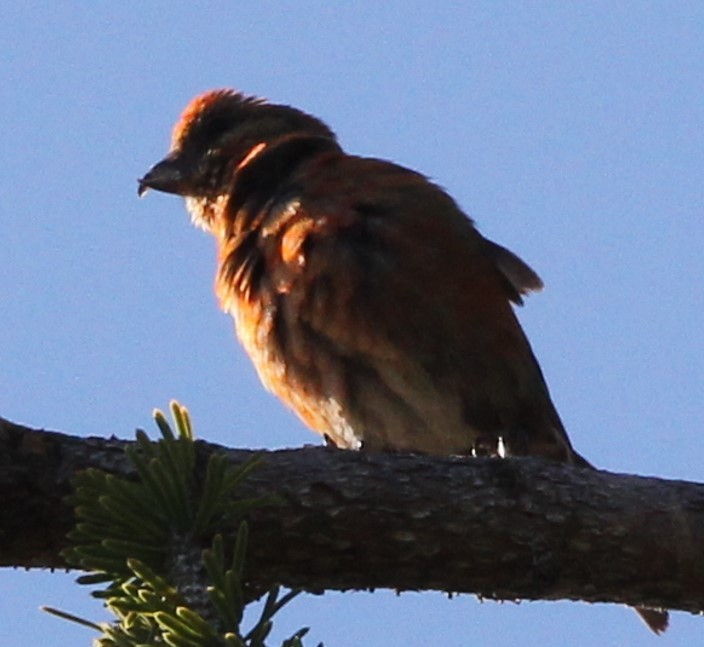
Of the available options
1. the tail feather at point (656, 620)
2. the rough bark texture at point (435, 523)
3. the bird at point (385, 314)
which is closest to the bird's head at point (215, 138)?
the bird at point (385, 314)

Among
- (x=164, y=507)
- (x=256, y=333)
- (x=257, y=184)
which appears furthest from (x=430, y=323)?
(x=164, y=507)

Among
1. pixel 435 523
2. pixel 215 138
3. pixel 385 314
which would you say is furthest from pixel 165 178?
pixel 435 523

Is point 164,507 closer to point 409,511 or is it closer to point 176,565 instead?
point 176,565

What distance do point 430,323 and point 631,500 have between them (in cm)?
164

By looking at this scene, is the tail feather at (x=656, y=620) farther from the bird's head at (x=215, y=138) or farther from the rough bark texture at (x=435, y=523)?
the bird's head at (x=215, y=138)

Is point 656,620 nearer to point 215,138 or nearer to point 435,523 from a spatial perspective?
point 435,523

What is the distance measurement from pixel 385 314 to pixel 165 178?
1.73 m

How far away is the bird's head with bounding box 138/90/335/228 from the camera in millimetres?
5680

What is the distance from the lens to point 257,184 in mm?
5223

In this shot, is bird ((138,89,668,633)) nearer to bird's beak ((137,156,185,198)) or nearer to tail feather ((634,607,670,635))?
tail feather ((634,607,670,635))

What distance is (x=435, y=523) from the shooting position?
276cm

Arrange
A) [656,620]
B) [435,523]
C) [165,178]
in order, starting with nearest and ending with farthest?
[435,523] < [656,620] < [165,178]

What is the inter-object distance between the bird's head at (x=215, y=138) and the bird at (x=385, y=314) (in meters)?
0.56

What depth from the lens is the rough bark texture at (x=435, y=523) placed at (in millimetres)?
2584
